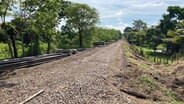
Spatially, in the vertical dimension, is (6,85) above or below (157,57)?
above

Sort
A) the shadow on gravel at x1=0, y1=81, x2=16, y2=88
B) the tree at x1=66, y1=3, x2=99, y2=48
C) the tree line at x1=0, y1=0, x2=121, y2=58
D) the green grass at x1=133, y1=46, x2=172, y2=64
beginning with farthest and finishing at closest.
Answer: the tree at x1=66, y1=3, x2=99, y2=48 → the green grass at x1=133, y1=46, x2=172, y2=64 → the tree line at x1=0, y1=0, x2=121, y2=58 → the shadow on gravel at x1=0, y1=81, x2=16, y2=88

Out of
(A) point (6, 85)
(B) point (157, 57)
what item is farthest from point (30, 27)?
(B) point (157, 57)

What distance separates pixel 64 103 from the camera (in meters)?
12.3

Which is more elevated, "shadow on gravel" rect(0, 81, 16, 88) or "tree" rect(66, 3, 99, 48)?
"tree" rect(66, 3, 99, 48)

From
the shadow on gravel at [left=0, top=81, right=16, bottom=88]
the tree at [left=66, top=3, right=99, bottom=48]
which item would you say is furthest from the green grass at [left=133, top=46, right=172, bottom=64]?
the shadow on gravel at [left=0, top=81, right=16, bottom=88]

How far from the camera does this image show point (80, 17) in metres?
97.2

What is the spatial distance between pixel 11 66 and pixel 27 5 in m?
19.8

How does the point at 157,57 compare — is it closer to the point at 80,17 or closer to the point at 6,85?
the point at 80,17

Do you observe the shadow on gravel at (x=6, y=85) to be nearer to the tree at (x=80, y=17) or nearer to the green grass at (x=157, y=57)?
the green grass at (x=157, y=57)

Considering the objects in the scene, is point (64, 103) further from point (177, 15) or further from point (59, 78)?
point (177, 15)

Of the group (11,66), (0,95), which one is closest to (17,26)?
(11,66)

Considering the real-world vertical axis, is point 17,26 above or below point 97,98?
above

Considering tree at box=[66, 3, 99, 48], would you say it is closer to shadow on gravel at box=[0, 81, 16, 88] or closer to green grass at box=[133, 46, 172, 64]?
green grass at box=[133, 46, 172, 64]

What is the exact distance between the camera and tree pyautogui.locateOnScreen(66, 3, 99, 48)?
9562 cm
